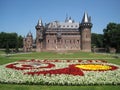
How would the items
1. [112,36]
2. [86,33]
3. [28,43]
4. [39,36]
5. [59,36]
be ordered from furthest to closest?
[28,43] → [39,36] → [59,36] → [86,33] → [112,36]

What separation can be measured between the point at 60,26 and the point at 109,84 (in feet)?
255

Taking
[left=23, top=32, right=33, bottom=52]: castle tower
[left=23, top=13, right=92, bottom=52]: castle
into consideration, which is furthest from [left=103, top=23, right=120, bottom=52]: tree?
[left=23, top=32, right=33, bottom=52]: castle tower

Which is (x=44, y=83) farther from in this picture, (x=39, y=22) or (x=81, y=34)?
(x=39, y=22)

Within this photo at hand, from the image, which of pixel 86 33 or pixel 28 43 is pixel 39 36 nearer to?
pixel 28 43

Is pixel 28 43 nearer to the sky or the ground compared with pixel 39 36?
nearer to the ground

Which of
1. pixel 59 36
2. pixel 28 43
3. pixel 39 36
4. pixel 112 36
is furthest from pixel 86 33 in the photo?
pixel 28 43

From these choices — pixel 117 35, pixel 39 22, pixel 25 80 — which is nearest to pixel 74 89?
pixel 25 80

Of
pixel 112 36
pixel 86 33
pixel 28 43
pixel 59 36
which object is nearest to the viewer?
pixel 112 36

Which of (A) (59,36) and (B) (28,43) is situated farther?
(B) (28,43)

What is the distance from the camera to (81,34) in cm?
8388

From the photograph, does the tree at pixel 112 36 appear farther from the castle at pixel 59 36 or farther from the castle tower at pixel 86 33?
the castle at pixel 59 36

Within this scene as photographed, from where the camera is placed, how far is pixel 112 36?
7775 cm

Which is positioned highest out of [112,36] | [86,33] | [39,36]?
[86,33]

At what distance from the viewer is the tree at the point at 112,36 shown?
76.0 meters
